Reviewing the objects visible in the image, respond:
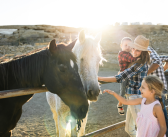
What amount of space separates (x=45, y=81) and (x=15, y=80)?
38 centimetres

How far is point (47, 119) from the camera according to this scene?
14.0ft

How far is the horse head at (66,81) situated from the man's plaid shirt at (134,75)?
73 cm

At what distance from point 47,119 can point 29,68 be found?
332 cm

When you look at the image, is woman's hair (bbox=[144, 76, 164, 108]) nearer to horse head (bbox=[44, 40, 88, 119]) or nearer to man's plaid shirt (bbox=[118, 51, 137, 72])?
horse head (bbox=[44, 40, 88, 119])

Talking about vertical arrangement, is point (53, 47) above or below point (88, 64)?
above

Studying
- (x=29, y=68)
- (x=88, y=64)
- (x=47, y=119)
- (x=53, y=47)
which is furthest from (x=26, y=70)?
(x=47, y=119)

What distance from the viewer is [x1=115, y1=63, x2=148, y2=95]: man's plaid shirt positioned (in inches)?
71.4

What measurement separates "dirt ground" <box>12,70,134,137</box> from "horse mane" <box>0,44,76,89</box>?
8.00 feet

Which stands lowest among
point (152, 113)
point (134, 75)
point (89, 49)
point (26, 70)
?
point (152, 113)

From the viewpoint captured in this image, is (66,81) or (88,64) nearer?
(66,81)

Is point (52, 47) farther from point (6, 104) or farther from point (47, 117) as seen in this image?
point (47, 117)

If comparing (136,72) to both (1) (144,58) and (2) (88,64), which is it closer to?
(1) (144,58)

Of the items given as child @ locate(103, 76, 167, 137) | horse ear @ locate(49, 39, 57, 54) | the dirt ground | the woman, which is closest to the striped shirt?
child @ locate(103, 76, 167, 137)

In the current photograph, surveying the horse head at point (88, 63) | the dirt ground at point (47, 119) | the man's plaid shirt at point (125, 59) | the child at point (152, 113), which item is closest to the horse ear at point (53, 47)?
the horse head at point (88, 63)
